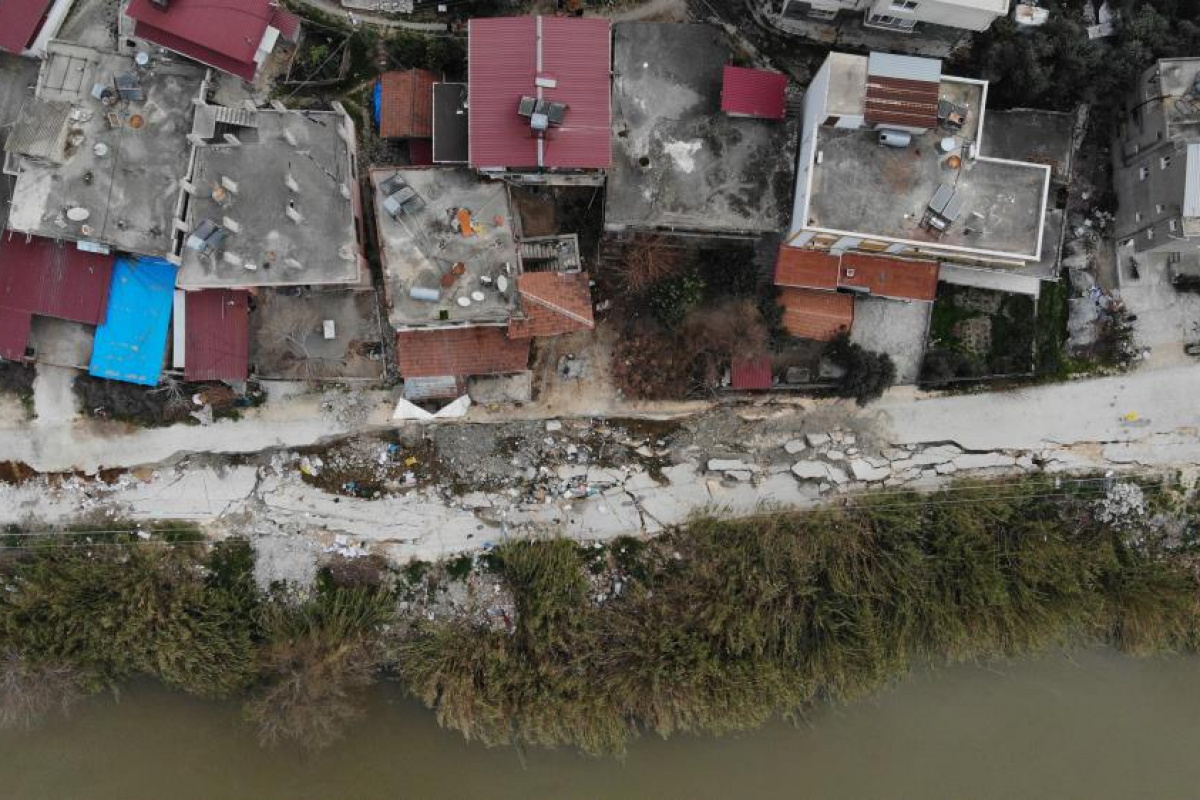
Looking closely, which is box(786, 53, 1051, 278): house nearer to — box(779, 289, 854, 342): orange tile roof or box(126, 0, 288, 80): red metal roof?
box(779, 289, 854, 342): orange tile roof

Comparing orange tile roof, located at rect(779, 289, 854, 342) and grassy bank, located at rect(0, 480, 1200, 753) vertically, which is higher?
orange tile roof, located at rect(779, 289, 854, 342)

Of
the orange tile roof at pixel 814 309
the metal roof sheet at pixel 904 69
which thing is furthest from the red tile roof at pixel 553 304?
the metal roof sheet at pixel 904 69

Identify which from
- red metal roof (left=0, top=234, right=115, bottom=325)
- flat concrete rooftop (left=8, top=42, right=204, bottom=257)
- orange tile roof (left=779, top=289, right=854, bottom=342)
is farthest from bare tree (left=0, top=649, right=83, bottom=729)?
orange tile roof (left=779, top=289, right=854, bottom=342)

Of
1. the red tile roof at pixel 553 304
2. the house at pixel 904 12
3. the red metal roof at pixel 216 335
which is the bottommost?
the red metal roof at pixel 216 335

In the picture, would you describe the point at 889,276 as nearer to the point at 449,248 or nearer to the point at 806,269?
the point at 806,269

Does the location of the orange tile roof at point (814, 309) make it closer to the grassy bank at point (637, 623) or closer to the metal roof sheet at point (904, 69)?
the grassy bank at point (637, 623)

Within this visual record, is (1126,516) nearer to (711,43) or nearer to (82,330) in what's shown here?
(711,43)

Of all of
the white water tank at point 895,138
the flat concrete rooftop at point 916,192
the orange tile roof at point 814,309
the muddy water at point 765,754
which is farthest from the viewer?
the muddy water at point 765,754
